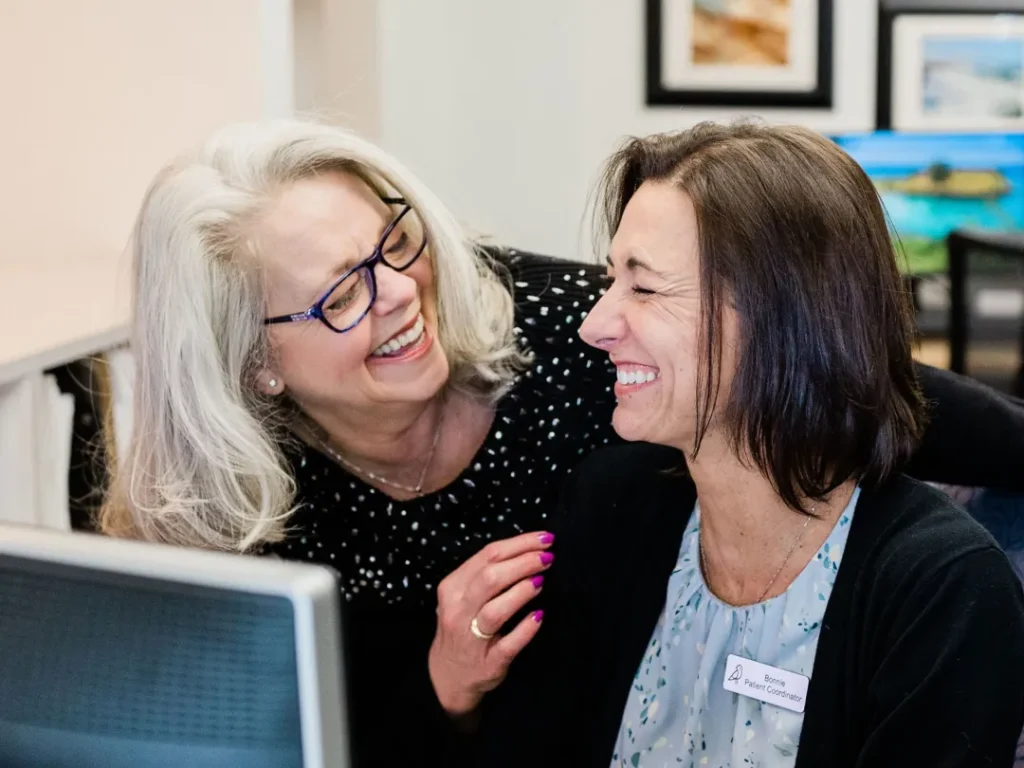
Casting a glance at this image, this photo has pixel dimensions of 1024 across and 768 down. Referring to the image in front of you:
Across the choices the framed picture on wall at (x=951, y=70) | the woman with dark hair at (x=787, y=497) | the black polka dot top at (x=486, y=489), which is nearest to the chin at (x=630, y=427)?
the woman with dark hair at (x=787, y=497)

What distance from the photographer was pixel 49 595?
509 millimetres

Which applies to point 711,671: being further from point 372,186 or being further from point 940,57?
point 940,57

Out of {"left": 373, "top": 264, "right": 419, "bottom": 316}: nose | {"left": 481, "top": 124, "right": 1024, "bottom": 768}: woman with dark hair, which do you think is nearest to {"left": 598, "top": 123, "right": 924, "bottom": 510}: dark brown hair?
{"left": 481, "top": 124, "right": 1024, "bottom": 768}: woman with dark hair

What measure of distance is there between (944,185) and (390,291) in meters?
2.70

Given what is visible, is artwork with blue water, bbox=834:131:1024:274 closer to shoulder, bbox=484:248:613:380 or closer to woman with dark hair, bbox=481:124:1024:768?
shoulder, bbox=484:248:613:380

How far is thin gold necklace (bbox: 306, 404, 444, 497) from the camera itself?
5.36 feet

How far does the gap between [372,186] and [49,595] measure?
1.09 m

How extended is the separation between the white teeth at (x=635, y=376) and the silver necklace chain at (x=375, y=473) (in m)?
0.52

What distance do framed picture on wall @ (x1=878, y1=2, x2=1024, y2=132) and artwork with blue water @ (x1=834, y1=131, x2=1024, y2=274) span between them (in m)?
0.06

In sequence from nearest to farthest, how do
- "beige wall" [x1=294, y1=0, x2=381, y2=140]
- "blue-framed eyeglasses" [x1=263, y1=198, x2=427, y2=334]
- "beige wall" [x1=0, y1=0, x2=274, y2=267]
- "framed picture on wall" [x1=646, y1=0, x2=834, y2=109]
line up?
"blue-framed eyeglasses" [x1=263, y1=198, x2=427, y2=334]
"beige wall" [x1=0, y1=0, x2=274, y2=267]
"beige wall" [x1=294, y1=0, x2=381, y2=140]
"framed picture on wall" [x1=646, y1=0, x2=834, y2=109]

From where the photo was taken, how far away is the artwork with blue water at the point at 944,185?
11.8 ft

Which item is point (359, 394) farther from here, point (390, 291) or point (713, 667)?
point (713, 667)

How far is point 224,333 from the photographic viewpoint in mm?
1511

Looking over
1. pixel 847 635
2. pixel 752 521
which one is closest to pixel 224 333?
pixel 752 521
